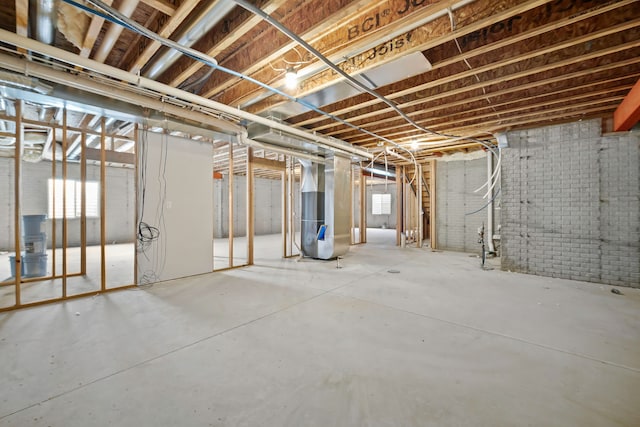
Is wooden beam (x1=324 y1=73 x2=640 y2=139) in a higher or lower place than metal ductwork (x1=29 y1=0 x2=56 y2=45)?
lower

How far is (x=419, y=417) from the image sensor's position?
139cm

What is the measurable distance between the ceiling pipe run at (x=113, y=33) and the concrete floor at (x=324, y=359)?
2522 millimetres

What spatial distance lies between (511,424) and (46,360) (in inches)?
117

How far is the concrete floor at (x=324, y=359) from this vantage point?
56.3 inches

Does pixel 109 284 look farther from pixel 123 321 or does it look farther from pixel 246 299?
pixel 246 299

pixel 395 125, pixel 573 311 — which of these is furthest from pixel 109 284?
pixel 573 311

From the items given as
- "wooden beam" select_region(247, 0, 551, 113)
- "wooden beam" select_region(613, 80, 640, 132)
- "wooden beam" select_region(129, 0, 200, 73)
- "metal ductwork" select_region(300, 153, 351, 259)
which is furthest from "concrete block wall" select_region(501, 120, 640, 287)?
"wooden beam" select_region(129, 0, 200, 73)

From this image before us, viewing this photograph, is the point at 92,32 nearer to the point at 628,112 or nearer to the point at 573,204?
the point at 628,112

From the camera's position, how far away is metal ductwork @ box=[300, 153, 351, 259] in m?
5.37

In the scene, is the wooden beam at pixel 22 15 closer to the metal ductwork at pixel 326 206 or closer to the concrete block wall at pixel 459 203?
the metal ductwork at pixel 326 206

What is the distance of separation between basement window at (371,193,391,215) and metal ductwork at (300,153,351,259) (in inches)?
332

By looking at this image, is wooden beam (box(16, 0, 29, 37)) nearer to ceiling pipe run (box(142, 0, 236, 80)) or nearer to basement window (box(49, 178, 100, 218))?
ceiling pipe run (box(142, 0, 236, 80))

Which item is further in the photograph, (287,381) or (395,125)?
(395,125)

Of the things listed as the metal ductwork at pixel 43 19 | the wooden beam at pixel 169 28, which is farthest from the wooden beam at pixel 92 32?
the wooden beam at pixel 169 28
